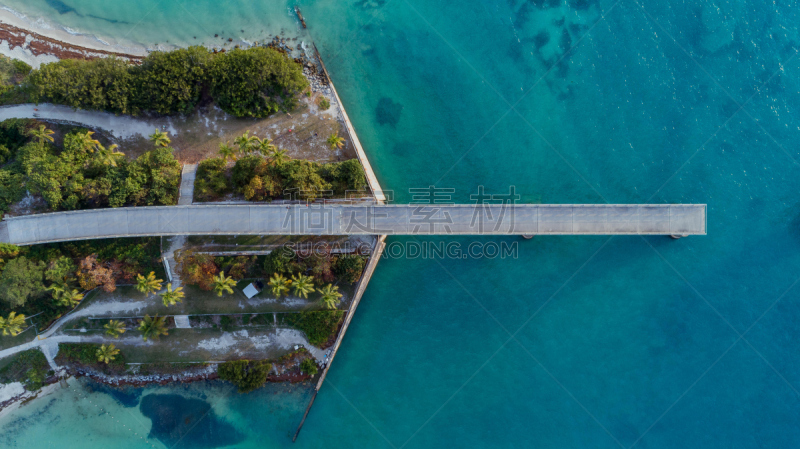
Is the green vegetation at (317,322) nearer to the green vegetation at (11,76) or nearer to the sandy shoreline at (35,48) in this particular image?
the sandy shoreline at (35,48)

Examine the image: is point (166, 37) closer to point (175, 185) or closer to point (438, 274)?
point (175, 185)

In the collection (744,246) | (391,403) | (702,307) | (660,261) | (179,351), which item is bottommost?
(391,403)

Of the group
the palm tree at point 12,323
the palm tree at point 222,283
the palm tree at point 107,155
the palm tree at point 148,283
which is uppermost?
the palm tree at point 107,155

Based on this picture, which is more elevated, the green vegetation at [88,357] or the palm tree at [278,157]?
the palm tree at [278,157]

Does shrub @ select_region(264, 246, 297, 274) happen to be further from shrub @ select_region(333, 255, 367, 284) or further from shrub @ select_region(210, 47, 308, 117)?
shrub @ select_region(210, 47, 308, 117)

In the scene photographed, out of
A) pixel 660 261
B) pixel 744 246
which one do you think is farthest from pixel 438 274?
pixel 744 246

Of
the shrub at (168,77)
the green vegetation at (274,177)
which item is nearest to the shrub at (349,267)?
the green vegetation at (274,177)

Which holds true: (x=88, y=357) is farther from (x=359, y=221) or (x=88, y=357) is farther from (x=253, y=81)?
(x=253, y=81)

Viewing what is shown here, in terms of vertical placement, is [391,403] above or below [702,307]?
below
